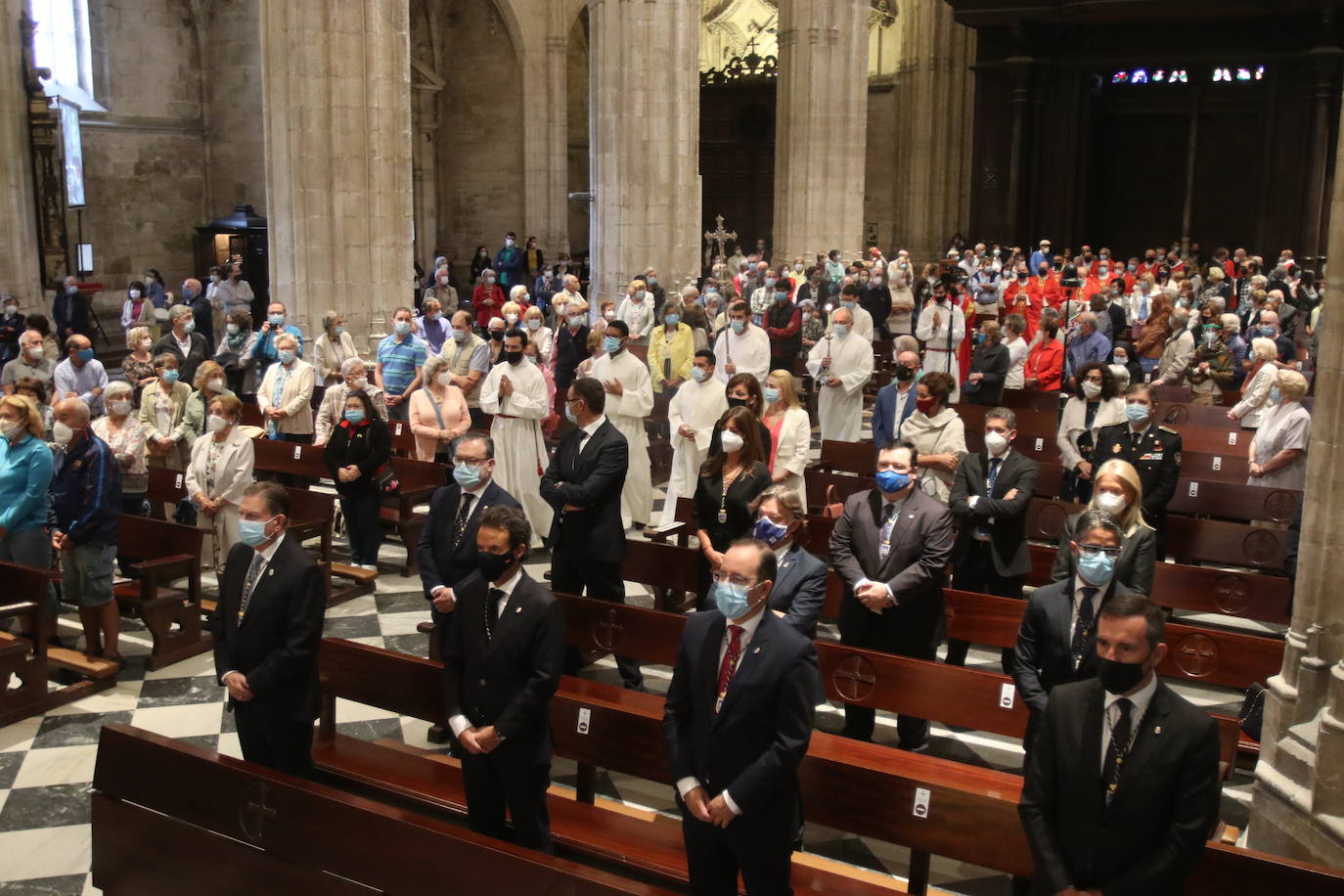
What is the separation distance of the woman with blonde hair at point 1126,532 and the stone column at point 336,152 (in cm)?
1002

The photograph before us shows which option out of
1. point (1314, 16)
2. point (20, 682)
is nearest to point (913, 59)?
point (1314, 16)

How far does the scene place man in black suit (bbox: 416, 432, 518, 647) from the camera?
20.4ft

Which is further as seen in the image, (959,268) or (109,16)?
(959,268)

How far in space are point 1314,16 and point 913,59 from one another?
925 cm

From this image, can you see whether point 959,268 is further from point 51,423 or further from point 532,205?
point 51,423

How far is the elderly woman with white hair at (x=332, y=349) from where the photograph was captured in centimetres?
1249

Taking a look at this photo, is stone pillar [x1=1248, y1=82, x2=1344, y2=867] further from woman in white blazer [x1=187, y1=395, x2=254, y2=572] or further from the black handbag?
woman in white blazer [x1=187, y1=395, x2=254, y2=572]

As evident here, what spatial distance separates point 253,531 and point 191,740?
7.31 ft

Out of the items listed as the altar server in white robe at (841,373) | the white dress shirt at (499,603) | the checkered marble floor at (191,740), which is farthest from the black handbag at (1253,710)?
the altar server in white robe at (841,373)

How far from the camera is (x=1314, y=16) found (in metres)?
24.7

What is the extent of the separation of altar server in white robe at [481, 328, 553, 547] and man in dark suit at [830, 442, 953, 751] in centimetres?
407

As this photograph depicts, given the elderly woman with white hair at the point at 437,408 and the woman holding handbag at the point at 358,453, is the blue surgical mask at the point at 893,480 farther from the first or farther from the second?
the elderly woman with white hair at the point at 437,408

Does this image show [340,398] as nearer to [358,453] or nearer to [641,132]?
[358,453]

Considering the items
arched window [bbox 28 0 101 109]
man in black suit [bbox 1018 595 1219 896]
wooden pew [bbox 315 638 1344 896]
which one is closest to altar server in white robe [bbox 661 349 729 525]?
wooden pew [bbox 315 638 1344 896]
